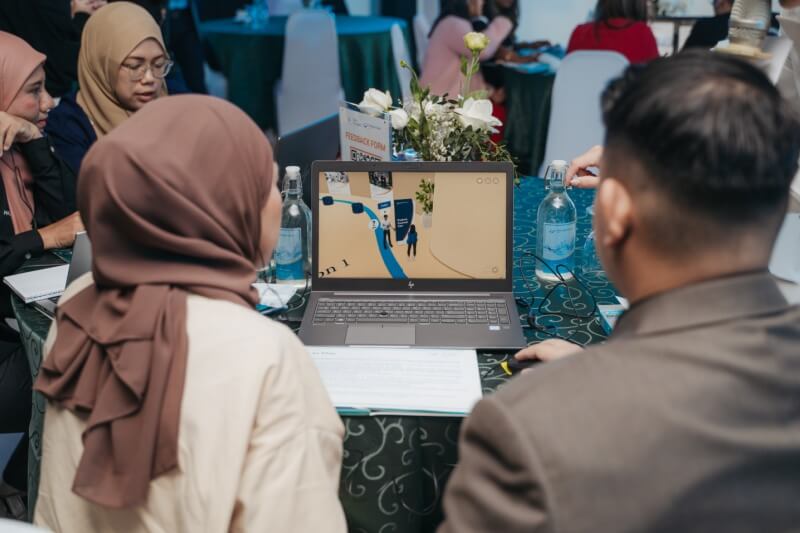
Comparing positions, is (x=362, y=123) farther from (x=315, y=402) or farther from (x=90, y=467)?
(x=90, y=467)

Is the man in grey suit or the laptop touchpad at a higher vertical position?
the man in grey suit

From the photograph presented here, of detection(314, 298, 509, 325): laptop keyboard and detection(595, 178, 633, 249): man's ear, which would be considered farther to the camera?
detection(314, 298, 509, 325): laptop keyboard

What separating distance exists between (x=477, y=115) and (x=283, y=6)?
4.59 meters

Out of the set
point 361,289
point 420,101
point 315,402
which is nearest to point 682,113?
point 315,402

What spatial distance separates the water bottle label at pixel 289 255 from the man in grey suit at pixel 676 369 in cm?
101

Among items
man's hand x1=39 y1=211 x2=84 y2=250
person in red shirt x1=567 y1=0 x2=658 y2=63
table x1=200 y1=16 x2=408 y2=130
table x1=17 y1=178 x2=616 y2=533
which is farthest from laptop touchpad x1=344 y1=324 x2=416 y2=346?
table x1=200 y1=16 x2=408 y2=130

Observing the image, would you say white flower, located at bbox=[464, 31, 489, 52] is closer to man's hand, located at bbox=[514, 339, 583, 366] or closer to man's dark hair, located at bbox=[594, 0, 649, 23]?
man's hand, located at bbox=[514, 339, 583, 366]

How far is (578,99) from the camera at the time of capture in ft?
11.0

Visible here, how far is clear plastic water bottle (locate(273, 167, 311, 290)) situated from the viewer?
5.62 feet

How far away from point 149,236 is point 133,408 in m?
0.22

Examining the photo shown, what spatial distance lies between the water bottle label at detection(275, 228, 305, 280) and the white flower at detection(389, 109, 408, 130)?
1.05 feet

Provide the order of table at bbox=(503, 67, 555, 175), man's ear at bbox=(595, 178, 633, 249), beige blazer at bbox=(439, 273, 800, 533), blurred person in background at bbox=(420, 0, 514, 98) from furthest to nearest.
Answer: blurred person in background at bbox=(420, 0, 514, 98)
table at bbox=(503, 67, 555, 175)
man's ear at bbox=(595, 178, 633, 249)
beige blazer at bbox=(439, 273, 800, 533)

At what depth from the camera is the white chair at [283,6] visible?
19.2ft

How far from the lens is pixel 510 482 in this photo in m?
0.68
